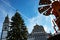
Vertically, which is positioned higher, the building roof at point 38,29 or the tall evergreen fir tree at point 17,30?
the building roof at point 38,29

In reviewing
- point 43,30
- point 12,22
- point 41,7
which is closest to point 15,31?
point 12,22

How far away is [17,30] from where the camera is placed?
104ft

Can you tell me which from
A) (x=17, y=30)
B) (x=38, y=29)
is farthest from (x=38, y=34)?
(x=17, y=30)

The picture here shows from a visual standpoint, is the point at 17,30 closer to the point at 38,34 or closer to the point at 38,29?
the point at 38,29

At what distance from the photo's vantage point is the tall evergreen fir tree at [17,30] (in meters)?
30.9

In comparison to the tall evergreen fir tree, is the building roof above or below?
above

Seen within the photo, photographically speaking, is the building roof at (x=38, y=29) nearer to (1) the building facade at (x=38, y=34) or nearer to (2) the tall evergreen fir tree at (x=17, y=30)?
(1) the building facade at (x=38, y=34)

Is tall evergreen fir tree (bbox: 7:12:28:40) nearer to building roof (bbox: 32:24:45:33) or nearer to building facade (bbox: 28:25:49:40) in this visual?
building roof (bbox: 32:24:45:33)

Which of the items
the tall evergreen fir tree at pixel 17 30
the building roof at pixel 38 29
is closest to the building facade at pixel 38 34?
the building roof at pixel 38 29

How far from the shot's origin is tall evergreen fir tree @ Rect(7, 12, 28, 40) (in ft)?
101

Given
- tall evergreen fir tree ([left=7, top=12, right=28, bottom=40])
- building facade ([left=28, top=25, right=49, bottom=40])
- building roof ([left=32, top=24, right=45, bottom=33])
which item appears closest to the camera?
tall evergreen fir tree ([left=7, top=12, right=28, bottom=40])

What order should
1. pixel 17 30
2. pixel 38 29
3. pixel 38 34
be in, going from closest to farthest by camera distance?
1. pixel 17 30
2. pixel 38 29
3. pixel 38 34

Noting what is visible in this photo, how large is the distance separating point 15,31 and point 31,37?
62.1m

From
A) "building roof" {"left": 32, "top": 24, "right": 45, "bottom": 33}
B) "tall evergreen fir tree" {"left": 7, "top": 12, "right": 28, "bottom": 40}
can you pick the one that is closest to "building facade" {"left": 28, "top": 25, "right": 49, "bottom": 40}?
"building roof" {"left": 32, "top": 24, "right": 45, "bottom": 33}
